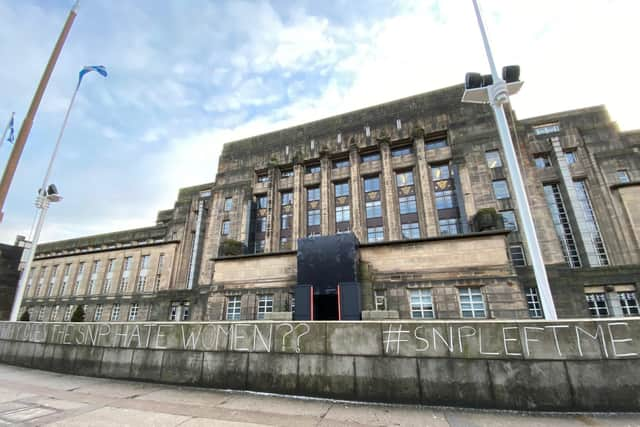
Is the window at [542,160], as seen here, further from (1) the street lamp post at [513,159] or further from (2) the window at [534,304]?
(1) the street lamp post at [513,159]

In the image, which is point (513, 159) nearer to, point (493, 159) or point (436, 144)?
point (493, 159)

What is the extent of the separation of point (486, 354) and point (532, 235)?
4304 millimetres

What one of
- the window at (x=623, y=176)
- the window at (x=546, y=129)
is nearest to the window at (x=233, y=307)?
the window at (x=546, y=129)

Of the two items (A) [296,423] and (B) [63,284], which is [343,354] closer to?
(A) [296,423]

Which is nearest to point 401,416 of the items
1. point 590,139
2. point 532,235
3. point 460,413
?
point 460,413

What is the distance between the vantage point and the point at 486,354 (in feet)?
19.9

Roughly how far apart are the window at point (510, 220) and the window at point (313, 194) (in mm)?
20989

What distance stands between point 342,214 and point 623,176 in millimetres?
29379

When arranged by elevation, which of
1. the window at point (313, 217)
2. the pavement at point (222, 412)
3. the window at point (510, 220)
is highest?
the window at point (313, 217)

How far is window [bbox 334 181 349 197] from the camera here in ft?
115

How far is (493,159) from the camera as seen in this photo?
28.5 m

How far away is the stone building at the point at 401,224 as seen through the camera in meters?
18.5

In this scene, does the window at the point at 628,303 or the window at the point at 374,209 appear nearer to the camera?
the window at the point at 628,303

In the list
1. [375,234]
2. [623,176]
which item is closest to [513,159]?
[375,234]
